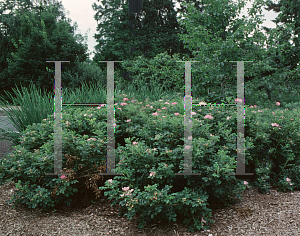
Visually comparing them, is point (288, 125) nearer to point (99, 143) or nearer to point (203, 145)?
point (203, 145)

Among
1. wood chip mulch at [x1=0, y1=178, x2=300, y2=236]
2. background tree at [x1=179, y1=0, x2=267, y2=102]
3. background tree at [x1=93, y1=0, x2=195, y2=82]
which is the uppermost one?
background tree at [x1=93, y1=0, x2=195, y2=82]

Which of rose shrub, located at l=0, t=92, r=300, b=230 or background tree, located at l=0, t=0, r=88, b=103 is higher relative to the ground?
background tree, located at l=0, t=0, r=88, b=103

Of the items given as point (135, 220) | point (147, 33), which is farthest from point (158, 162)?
point (147, 33)

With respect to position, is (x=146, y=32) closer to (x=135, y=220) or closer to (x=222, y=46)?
(x=222, y=46)

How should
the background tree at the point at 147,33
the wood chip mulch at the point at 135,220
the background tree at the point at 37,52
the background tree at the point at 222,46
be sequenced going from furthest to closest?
the background tree at the point at 147,33 → the background tree at the point at 37,52 → the background tree at the point at 222,46 → the wood chip mulch at the point at 135,220

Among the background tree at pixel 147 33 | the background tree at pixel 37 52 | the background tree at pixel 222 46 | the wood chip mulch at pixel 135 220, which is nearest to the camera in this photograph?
the wood chip mulch at pixel 135 220

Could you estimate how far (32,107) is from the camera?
381cm

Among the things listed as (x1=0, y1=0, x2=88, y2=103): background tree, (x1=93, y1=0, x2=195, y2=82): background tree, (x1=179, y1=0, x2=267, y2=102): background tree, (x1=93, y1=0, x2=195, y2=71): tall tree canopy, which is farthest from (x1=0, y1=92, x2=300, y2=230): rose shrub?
(x1=93, y1=0, x2=195, y2=71): tall tree canopy

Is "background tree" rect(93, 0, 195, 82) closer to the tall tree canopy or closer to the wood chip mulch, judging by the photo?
the tall tree canopy

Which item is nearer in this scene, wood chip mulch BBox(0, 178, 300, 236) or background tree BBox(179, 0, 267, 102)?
wood chip mulch BBox(0, 178, 300, 236)

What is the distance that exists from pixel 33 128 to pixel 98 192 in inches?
47.3

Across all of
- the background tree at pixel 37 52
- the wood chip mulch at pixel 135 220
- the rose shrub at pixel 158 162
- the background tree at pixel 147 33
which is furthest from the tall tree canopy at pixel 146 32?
the wood chip mulch at pixel 135 220

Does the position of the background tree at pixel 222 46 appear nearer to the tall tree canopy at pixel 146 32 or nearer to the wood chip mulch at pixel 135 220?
the wood chip mulch at pixel 135 220

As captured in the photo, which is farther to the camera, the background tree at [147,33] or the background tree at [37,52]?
the background tree at [147,33]
